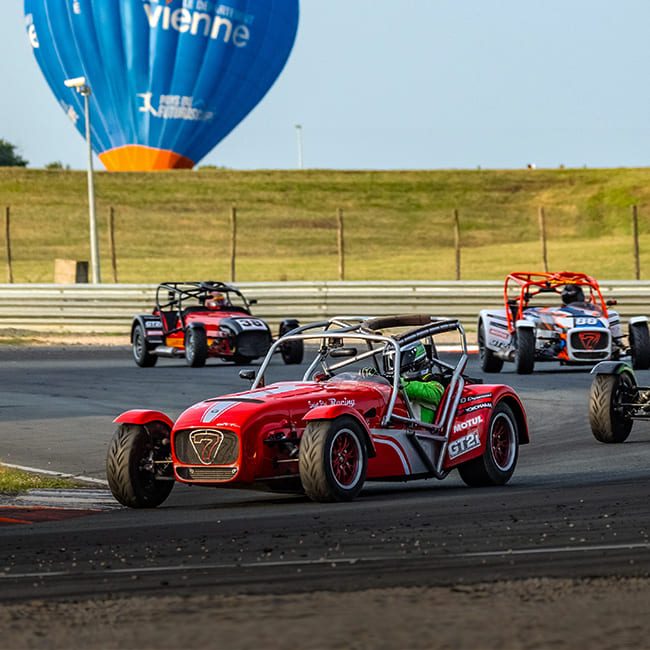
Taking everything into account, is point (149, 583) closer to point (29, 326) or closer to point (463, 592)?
point (463, 592)

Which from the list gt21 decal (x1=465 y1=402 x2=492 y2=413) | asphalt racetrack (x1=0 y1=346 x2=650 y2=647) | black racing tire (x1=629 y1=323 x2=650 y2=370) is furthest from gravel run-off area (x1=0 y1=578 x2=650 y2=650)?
black racing tire (x1=629 y1=323 x2=650 y2=370)

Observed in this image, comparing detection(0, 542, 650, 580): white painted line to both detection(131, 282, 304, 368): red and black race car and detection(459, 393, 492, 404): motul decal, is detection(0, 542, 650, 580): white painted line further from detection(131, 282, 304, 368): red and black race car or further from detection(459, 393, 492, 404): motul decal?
detection(131, 282, 304, 368): red and black race car

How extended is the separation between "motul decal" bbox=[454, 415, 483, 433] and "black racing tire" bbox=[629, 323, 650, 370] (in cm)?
1215

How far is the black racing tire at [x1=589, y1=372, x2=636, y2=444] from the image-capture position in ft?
52.9

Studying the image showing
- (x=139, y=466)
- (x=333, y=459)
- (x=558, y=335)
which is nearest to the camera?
(x=333, y=459)

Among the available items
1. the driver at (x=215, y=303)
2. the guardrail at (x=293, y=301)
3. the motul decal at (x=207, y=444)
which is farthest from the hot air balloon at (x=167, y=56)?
the motul decal at (x=207, y=444)

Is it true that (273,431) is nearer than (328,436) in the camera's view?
No

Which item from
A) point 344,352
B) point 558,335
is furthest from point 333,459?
point 558,335

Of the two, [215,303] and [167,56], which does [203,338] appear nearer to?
[215,303]

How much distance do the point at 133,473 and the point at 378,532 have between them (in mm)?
2594

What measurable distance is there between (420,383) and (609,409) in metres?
3.70

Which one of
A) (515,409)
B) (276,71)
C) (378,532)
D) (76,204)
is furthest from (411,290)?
(76,204)

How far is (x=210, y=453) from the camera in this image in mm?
11828

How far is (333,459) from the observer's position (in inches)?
460
